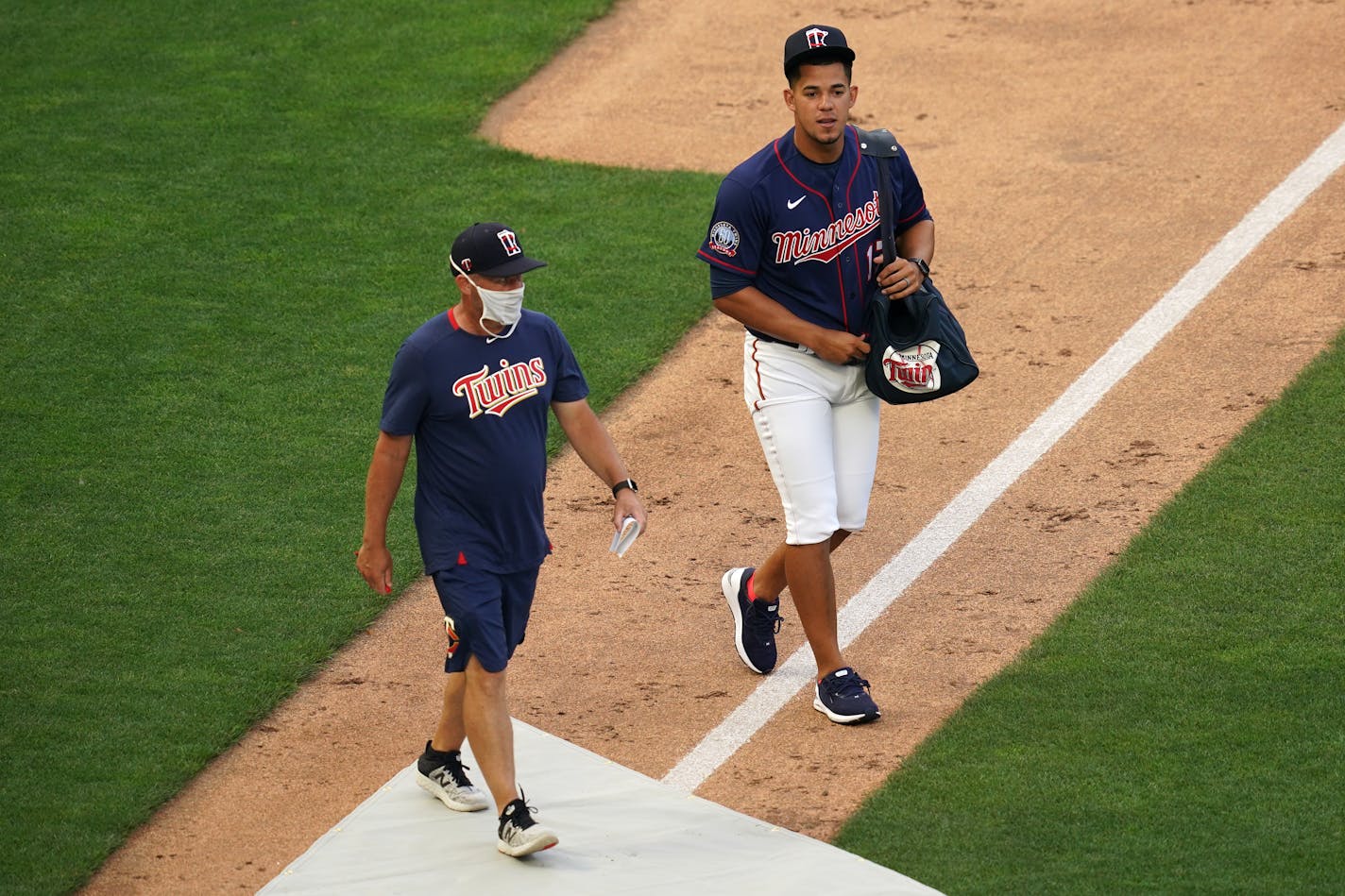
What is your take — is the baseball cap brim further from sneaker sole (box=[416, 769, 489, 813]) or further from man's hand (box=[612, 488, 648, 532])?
sneaker sole (box=[416, 769, 489, 813])

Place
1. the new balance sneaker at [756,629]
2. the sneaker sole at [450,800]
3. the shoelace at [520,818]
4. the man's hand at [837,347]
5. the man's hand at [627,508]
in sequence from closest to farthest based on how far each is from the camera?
the shoelace at [520,818] → the man's hand at [627,508] → the sneaker sole at [450,800] → the man's hand at [837,347] → the new balance sneaker at [756,629]

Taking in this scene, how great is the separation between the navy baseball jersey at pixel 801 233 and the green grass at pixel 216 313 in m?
2.13

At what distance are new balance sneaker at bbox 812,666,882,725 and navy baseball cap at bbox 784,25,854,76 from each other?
6.59ft

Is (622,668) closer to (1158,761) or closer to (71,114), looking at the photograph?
(1158,761)

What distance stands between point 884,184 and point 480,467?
1773mm

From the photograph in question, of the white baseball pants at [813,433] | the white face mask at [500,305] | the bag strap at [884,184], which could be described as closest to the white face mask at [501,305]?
the white face mask at [500,305]

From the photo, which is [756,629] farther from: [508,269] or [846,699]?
[508,269]

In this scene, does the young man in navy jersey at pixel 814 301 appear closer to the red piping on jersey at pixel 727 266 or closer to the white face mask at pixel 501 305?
the red piping on jersey at pixel 727 266

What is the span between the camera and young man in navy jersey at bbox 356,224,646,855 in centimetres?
494

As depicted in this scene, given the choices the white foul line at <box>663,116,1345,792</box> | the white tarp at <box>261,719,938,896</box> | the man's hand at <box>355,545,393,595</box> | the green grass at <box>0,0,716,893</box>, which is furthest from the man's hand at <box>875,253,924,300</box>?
the green grass at <box>0,0,716,893</box>

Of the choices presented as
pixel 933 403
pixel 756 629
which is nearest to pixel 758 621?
pixel 756 629

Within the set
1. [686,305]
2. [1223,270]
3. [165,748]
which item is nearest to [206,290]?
[686,305]

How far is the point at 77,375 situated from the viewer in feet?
27.6

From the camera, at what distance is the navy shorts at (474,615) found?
5.02 m
